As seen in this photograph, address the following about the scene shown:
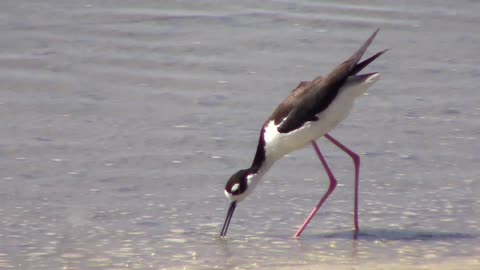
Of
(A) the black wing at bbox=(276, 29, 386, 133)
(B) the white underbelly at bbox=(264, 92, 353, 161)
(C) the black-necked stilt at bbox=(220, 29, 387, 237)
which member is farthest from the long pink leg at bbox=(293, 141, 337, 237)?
(A) the black wing at bbox=(276, 29, 386, 133)

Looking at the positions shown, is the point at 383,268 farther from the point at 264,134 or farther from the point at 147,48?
the point at 147,48

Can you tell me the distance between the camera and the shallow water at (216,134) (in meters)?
5.93

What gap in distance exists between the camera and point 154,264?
5.56 meters

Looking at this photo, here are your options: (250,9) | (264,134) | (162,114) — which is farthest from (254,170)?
(250,9)

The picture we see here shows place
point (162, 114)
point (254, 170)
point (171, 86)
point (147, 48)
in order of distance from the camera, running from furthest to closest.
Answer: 1. point (147, 48)
2. point (171, 86)
3. point (162, 114)
4. point (254, 170)

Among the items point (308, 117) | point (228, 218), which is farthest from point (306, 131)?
point (228, 218)

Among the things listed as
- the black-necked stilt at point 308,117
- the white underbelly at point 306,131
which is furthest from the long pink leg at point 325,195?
the white underbelly at point 306,131

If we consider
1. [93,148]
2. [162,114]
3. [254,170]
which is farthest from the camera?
[162,114]

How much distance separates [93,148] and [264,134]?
138 centimetres

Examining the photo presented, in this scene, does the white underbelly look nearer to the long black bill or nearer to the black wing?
the black wing

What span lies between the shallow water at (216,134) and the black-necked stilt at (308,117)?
0.21 metres

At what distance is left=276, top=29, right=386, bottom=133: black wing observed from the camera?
6.28 metres

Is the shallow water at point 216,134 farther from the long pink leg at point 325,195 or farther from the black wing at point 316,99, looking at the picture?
the black wing at point 316,99

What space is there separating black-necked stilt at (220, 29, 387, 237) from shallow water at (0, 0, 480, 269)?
0.69 ft
